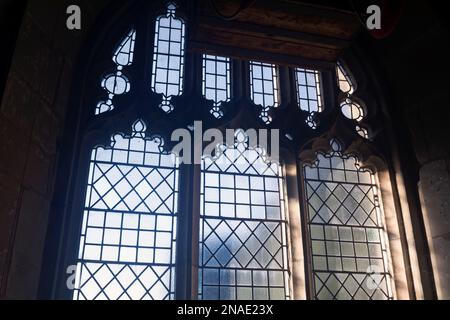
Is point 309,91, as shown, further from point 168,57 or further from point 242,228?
point 242,228

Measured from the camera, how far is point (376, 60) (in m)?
5.81

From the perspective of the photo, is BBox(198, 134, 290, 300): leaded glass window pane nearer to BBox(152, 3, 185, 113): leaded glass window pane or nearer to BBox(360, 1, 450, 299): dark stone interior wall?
BBox(152, 3, 185, 113): leaded glass window pane

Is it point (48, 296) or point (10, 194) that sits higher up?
point (10, 194)

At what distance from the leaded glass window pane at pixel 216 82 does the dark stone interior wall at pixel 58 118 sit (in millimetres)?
1331

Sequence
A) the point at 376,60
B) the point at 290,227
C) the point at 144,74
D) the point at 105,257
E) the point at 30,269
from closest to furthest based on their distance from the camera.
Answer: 1. the point at 30,269
2. the point at 105,257
3. the point at 290,227
4. the point at 144,74
5. the point at 376,60

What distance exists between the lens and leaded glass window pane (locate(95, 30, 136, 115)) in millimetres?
4945

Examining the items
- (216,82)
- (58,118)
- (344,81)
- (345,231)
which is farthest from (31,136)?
(344,81)

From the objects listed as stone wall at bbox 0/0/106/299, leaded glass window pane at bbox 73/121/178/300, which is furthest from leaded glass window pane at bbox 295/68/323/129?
stone wall at bbox 0/0/106/299

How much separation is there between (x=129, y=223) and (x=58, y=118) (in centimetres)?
115

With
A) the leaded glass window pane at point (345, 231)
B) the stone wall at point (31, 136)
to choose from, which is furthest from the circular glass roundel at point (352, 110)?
the stone wall at point (31, 136)

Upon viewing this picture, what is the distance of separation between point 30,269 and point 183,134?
6.61 feet

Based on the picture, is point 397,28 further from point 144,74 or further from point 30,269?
point 30,269

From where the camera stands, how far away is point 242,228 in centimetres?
475
